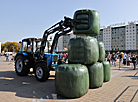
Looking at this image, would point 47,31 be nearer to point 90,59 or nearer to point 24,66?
point 24,66

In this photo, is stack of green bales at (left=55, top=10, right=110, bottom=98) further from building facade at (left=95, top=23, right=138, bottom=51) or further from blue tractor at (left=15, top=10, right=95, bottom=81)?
building facade at (left=95, top=23, right=138, bottom=51)

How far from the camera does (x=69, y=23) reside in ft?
20.1

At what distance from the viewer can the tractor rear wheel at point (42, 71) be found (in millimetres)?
6650

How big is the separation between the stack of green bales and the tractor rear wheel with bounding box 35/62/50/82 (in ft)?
6.12

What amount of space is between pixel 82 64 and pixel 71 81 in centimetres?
112

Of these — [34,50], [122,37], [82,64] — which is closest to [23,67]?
[34,50]

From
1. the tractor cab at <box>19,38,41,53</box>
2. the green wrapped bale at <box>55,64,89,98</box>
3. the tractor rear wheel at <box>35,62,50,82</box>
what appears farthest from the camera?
the tractor cab at <box>19,38,41,53</box>

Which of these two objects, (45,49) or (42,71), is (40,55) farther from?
(42,71)

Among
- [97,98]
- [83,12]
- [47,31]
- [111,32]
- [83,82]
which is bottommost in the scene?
[97,98]

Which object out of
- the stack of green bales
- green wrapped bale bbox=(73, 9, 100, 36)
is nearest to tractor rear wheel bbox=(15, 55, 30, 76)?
the stack of green bales

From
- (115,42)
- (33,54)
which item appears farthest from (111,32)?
(33,54)

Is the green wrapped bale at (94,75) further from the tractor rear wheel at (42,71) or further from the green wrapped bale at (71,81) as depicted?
the tractor rear wheel at (42,71)

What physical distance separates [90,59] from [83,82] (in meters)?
1.11

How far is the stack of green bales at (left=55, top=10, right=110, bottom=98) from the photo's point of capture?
4.41m
